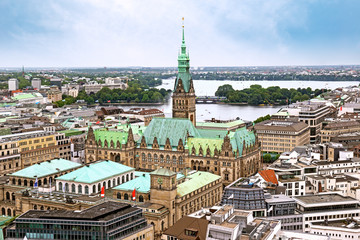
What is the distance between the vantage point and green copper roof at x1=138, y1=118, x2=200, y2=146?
128375 millimetres

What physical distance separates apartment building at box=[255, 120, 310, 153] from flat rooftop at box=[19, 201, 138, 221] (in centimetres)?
9837

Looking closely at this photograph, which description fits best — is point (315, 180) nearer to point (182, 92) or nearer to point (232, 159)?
point (232, 159)

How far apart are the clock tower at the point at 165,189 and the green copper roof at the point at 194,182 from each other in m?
2.83

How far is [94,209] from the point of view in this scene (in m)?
82.3

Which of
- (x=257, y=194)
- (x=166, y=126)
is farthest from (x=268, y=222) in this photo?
(x=166, y=126)

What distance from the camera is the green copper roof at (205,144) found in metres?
123

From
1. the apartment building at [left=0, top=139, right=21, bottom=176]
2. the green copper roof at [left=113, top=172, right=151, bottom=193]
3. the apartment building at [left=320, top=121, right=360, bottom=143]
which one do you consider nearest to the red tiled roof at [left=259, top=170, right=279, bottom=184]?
the green copper roof at [left=113, top=172, right=151, bottom=193]

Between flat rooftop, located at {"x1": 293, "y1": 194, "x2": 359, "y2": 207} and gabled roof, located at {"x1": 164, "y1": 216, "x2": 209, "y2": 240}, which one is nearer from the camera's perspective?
gabled roof, located at {"x1": 164, "y1": 216, "x2": 209, "y2": 240}

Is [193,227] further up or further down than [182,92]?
further down

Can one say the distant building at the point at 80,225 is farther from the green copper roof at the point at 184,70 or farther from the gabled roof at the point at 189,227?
the green copper roof at the point at 184,70

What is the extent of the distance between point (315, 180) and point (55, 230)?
58881 millimetres

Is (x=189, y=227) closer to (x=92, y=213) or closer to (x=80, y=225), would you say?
(x=92, y=213)

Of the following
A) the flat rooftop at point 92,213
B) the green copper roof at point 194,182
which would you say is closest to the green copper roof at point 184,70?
the green copper roof at point 194,182

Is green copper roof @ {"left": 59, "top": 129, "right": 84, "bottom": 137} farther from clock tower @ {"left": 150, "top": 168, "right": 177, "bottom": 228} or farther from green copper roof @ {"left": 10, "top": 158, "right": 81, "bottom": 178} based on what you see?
clock tower @ {"left": 150, "top": 168, "right": 177, "bottom": 228}
